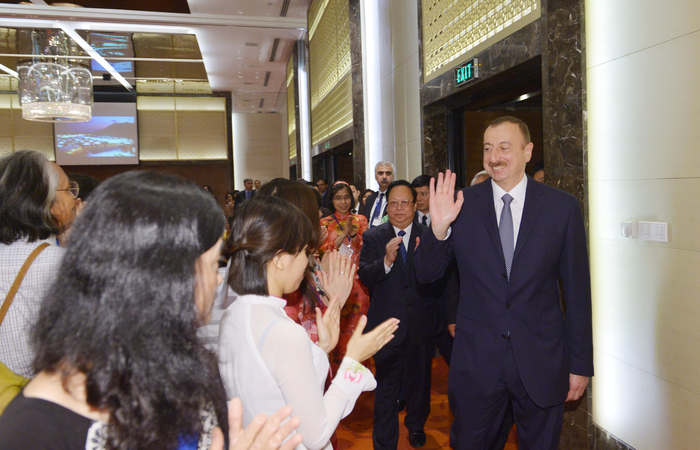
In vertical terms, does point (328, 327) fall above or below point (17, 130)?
below

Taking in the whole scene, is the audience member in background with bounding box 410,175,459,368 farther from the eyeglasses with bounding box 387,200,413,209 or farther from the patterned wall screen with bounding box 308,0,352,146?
the patterned wall screen with bounding box 308,0,352,146

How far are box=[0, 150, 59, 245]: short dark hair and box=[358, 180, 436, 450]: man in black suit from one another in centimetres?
160

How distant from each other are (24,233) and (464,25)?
138 inches

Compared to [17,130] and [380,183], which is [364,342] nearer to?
[380,183]

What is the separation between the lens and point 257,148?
19234 millimetres

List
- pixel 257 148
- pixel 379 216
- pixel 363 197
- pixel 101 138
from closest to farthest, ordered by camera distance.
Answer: pixel 379 216 < pixel 363 197 < pixel 101 138 < pixel 257 148

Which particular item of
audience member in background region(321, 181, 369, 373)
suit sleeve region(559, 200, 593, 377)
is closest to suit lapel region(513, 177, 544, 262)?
suit sleeve region(559, 200, 593, 377)

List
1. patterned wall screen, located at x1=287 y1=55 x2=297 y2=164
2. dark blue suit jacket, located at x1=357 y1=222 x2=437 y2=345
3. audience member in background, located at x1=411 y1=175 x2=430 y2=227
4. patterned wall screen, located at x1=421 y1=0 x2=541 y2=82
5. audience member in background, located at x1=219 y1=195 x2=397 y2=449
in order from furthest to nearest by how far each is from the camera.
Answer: patterned wall screen, located at x1=287 y1=55 x2=297 y2=164 → audience member in background, located at x1=411 y1=175 x2=430 y2=227 → patterned wall screen, located at x1=421 y1=0 x2=541 y2=82 → dark blue suit jacket, located at x1=357 y1=222 x2=437 y2=345 → audience member in background, located at x1=219 y1=195 x2=397 y2=449

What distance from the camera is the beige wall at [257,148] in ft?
62.6

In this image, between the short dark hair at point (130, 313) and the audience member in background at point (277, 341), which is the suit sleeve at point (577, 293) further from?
the short dark hair at point (130, 313)

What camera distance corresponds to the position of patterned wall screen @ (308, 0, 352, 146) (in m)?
7.06

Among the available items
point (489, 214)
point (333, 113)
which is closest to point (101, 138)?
point (333, 113)

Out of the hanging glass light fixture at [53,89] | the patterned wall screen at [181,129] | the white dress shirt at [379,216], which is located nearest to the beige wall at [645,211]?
the white dress shirt at [379,216]

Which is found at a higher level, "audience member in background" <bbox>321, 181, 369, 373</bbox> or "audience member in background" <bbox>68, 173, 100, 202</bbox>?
"audience member in background" <bbox>68, 173, 100, 202</bbox>
